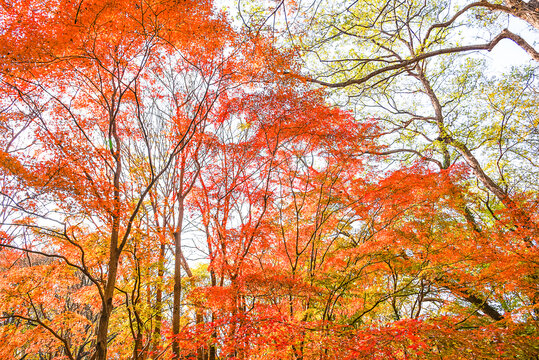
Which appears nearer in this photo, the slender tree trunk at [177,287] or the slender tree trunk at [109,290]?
the slender tree trunk at [109,290]

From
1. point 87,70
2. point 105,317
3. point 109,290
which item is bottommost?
point 105,317

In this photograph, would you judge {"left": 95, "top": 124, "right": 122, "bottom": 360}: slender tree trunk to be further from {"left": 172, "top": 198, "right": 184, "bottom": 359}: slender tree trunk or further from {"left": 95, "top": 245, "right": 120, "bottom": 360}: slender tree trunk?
{"left": 172, "top": 198, "right": 184, "bottom": 359}: slender tree trunk

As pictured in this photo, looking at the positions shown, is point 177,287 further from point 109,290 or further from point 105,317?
point 105,317

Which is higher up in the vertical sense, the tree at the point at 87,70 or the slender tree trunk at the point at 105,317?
the tree at the point at 87,70

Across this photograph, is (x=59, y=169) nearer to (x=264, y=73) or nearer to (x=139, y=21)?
(x=139, y=21)

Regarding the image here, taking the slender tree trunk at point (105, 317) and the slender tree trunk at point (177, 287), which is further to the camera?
the slender tree trunk at point (177, 287)

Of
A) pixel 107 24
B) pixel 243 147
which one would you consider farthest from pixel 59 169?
pixel 243 147

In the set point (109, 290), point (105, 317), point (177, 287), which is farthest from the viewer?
point (177, 287)

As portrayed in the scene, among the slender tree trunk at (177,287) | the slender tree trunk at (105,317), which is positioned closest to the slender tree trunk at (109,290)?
the slender tree trunk at (105,317)

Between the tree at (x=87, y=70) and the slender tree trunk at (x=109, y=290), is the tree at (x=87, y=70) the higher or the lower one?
the higher one

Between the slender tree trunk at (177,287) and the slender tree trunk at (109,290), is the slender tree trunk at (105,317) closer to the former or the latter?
the slender tree trunk at (109,290)

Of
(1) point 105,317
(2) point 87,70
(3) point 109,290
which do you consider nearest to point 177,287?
(3) point 109,290

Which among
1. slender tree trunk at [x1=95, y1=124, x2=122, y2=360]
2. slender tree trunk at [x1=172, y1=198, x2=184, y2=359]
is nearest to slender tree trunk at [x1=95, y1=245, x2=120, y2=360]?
slender tree trunk at [x1=95, y1=124, x2=122, y2=360]

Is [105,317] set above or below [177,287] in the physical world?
below
